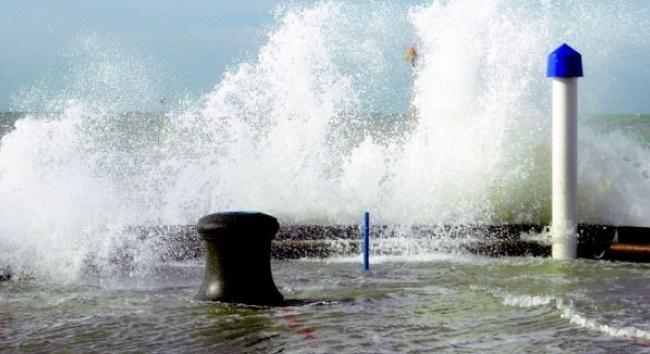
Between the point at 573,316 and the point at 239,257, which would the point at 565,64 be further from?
the point at 239,257

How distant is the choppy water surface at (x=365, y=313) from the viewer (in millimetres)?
8820

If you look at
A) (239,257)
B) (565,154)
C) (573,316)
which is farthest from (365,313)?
(565,154)

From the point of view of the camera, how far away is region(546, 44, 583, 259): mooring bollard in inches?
520

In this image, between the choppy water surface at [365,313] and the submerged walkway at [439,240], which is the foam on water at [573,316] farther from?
the submerged walkway at [439,240]

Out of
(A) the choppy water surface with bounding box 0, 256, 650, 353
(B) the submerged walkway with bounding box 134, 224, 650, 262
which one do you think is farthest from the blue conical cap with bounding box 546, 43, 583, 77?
(A) the choppy water surface with bounding box 0, 256, 650, 353

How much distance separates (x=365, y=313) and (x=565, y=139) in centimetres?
436

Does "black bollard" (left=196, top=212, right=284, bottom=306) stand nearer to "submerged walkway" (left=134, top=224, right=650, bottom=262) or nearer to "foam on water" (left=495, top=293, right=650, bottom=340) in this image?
"foam on water" (left=495, top=293, right=650, bottom=340)

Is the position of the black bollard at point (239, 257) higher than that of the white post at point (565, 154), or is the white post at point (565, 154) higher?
the white post at point (565, 154)

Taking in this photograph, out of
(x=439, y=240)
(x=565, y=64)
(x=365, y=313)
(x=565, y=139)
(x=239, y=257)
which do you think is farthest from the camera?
(x=439, y=240)

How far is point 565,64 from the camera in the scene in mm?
13172

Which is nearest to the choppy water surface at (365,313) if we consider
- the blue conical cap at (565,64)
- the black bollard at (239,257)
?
the black bollard at (239,257)

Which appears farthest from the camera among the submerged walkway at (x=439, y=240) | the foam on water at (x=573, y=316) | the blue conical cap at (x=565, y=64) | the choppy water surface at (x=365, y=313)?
the submerged walkway at (x=439, y=240)

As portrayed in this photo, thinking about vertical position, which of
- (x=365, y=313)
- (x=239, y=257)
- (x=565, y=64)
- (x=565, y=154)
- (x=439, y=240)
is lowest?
(x=365, y=313)

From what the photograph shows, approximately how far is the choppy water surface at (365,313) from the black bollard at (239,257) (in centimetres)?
A: 22
